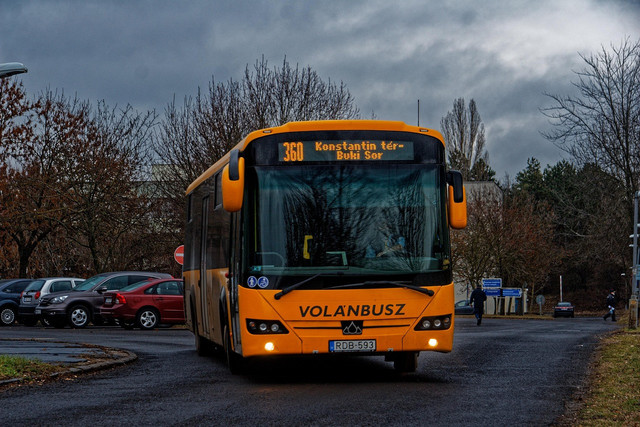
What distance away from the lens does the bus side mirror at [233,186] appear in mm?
12328

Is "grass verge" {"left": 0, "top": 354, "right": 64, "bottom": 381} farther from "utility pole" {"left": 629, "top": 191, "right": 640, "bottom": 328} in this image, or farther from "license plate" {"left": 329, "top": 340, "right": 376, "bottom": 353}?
"utility pole" {"left": 629, "top": 191, "right": 640, "bottom": 328}

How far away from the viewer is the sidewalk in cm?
1510

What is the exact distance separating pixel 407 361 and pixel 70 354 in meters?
6.43

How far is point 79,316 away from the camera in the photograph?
30719 mm

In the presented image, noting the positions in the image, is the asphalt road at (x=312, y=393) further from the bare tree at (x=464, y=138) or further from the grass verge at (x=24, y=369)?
the bare tree at (x=464, y=138)

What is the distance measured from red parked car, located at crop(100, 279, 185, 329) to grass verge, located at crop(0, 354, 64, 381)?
14.0 meters

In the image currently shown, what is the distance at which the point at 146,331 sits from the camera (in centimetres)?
2855

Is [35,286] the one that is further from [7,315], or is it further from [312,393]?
[312,393]

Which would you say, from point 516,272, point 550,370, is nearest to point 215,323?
point 550,370

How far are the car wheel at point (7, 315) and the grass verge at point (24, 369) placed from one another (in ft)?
73.7

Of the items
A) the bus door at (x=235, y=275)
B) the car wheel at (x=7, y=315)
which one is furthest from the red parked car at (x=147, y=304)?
the bus door at (x=235, y=275)

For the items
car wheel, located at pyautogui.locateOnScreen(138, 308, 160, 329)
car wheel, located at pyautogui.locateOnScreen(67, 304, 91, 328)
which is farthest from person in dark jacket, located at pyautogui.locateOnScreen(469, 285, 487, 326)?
car wheel, located at pyautogui.locateOnScreen(67, 304, 91, 328)

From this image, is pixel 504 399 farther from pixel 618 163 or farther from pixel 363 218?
pixel 618 163

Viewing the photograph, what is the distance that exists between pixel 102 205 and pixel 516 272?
123 ft
